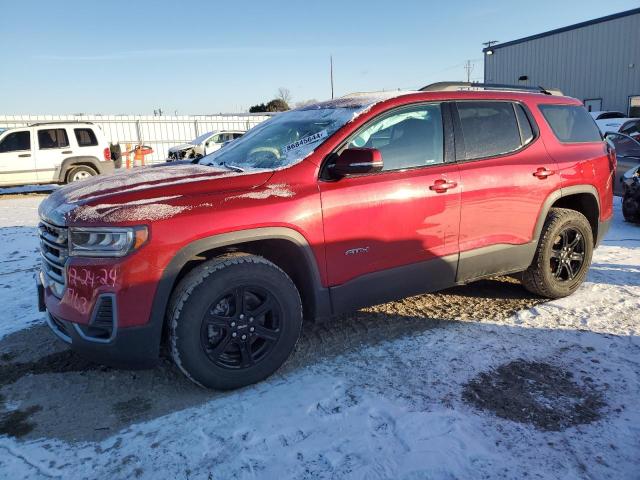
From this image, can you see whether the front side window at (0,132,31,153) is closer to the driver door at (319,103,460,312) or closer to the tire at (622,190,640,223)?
the driver door at (319,103,460,312)

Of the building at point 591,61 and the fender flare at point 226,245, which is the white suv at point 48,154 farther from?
the building at point 591,61

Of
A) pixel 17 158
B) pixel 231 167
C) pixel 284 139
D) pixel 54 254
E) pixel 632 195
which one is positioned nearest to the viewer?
pixel 54 254

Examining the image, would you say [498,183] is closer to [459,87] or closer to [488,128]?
[488,128]

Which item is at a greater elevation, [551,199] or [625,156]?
[625,156]

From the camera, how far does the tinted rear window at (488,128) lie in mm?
3846

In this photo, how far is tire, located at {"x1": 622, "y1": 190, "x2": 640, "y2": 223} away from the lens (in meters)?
7.57

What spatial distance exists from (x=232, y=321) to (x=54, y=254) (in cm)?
114

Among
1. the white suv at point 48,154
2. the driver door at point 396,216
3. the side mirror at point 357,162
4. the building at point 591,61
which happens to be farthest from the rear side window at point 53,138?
the building at point 591,61

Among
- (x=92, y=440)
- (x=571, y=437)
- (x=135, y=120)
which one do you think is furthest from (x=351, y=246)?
(x=135, y=120)

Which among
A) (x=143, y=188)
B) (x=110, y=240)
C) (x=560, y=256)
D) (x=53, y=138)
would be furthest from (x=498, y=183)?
(x=53, y=138)

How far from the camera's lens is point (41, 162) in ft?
43.1

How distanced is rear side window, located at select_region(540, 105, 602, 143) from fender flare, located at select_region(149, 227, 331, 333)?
2.67 m

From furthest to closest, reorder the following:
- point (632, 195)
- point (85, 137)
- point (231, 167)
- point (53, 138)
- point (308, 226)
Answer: point (85, 137) < point (53, 138) < point (632, 195) < point (231, 167) < point (308, 226)

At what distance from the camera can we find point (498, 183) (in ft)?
12.6
